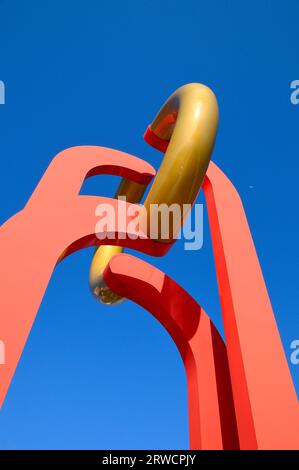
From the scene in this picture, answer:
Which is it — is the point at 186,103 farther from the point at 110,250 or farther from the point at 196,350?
the point at 196,350

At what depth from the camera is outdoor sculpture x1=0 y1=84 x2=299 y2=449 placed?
2.36 m

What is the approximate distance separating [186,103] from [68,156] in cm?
113

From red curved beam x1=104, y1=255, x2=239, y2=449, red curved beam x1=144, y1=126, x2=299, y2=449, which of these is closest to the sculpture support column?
red curved beam x1=144, y1=126, x2=299, y2=449

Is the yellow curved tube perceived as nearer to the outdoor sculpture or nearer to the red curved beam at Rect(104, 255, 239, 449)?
the outdoor sculpture

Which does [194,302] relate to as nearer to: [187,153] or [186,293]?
[186,293]

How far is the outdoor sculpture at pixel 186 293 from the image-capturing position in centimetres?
236

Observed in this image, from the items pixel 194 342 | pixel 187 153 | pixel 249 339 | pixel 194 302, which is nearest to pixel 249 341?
pixel 249 339

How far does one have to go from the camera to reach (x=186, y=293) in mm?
3660

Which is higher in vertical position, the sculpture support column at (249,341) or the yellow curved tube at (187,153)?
the yellow curved tube at (187,153)

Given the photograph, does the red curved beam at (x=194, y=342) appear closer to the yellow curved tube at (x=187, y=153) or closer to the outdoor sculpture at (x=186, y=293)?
the outdoor sculpture at (x=186, y=293)

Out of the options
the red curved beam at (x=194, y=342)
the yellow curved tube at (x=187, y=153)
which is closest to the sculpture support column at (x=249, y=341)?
the red curved beam at (x=194, y=342)

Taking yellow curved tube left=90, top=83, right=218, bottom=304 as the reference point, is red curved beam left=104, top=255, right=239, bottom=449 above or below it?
below
